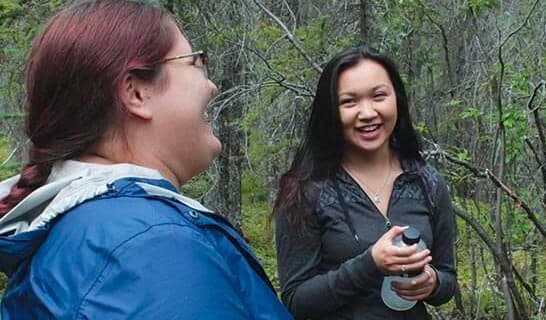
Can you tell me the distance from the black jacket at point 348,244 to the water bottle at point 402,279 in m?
0.02

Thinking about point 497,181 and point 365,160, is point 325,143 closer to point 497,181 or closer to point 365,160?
point 365,160

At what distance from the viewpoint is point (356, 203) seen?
2484 mm

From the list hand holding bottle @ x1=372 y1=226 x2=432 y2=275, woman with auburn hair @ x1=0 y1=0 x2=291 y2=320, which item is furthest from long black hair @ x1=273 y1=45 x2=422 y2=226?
woman with auburn hair @ x1=0 y1=0 x2=291 y2=320

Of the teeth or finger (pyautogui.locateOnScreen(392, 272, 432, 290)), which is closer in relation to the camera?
finger (pyautogui.locateOnScreen(392, 272, 432, 290))

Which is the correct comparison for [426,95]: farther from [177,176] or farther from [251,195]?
[177,176]

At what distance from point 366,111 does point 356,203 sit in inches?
12.5

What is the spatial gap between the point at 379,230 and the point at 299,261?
0.90 ft

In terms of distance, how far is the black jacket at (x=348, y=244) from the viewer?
240cm

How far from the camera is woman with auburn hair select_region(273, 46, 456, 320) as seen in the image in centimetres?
240

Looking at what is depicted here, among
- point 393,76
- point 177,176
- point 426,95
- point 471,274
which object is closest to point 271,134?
point 426,95

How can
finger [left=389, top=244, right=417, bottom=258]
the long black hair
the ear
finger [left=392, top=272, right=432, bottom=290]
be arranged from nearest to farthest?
the ear
finger [left=389, top=244, right=417, bottom=258]
finger [left=392, top=272, right=432, bottom=290]
the long black hair

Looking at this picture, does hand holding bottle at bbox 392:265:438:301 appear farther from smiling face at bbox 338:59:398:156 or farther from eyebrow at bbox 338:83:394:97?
eyebrow at bbox 338:83:394:97

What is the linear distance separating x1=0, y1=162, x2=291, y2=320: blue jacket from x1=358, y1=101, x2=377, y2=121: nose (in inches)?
52.2

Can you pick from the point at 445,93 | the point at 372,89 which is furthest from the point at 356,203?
the point at 445,93
